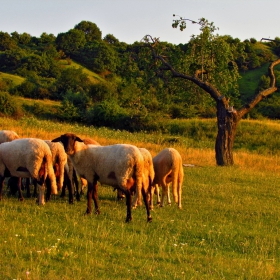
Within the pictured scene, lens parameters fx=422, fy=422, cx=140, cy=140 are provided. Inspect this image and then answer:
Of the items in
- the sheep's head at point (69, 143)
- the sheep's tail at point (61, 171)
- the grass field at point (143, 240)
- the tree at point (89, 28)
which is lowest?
the grass field at point (143, 240)

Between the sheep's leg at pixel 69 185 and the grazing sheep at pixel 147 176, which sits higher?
the grazing sheep at pixel 147 176

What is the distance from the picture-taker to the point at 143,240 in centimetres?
693

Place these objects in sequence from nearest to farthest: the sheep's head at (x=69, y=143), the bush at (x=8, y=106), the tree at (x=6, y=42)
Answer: the sheep's head at (x=69, y=143) → the bush at (x=8, y=106) → the tree at (x=6, y=42)

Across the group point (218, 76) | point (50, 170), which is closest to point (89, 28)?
point (218, 76)

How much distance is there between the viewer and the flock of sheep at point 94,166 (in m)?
8.67

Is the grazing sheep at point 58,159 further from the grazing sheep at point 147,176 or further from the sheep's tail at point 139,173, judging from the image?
the sheep's tail at point 139,173

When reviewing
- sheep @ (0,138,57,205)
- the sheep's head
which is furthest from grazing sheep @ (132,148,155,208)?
sheep @ (0,138,57,205)

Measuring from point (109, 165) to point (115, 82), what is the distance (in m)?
51.1

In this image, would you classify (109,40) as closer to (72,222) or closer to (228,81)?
(228,81)

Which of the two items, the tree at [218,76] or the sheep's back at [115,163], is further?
the tree at [218,76]

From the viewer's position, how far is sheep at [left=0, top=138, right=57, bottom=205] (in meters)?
9.59

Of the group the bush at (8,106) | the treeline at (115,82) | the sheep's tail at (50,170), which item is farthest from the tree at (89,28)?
the sheep's tail at (50,170)

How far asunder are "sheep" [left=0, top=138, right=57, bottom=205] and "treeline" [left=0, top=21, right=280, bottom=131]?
34.6 ft

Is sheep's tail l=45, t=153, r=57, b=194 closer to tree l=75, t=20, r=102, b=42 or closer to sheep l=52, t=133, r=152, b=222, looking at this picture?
sheep l=52, t=133, r=152, b=222
